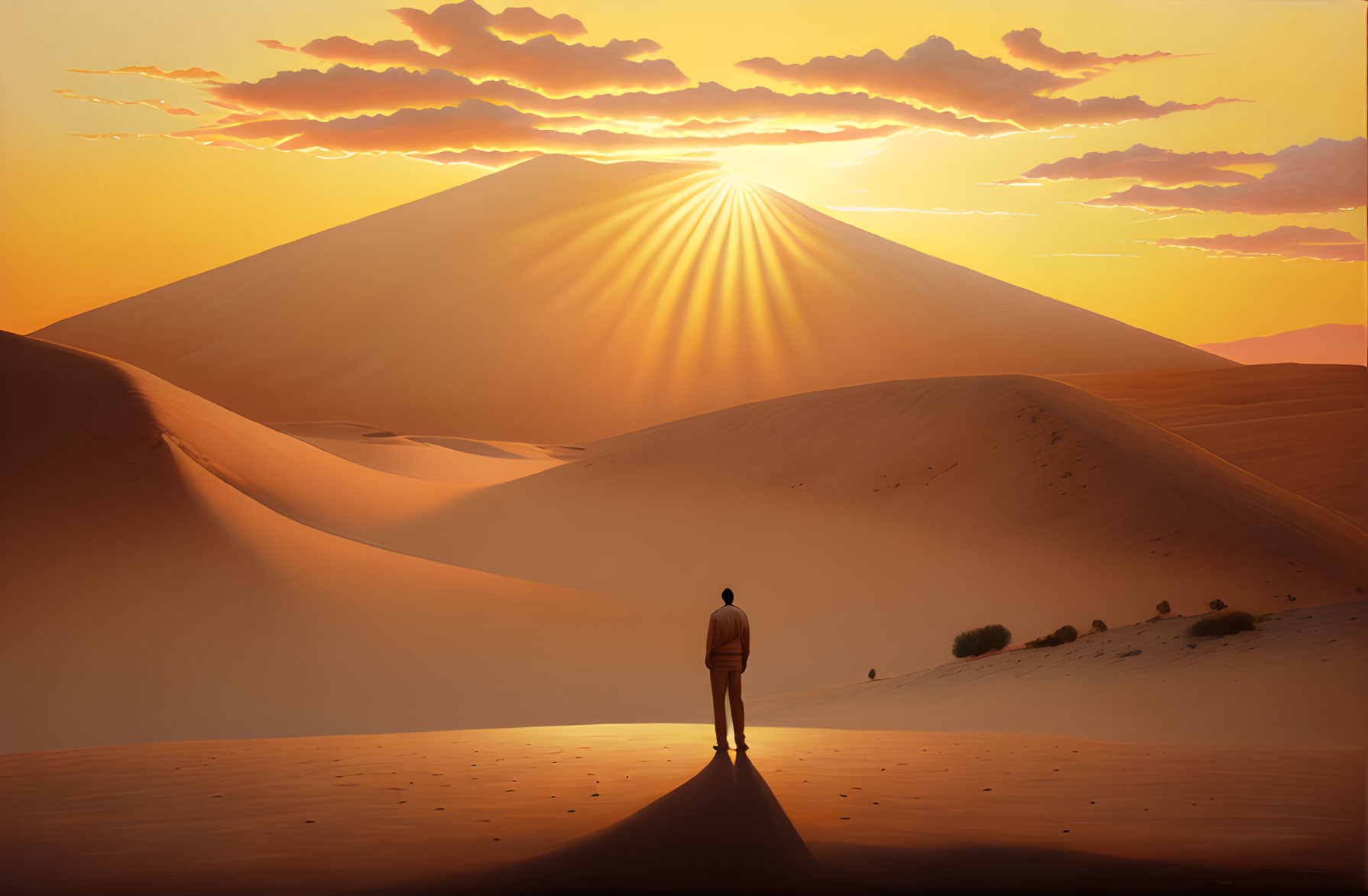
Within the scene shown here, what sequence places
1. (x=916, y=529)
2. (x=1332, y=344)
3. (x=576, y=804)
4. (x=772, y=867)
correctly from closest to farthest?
(x=772, y=867), (x=576, y=804), (x=1332, y=344), (x=916, y=529)

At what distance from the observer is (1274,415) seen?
1519 inches

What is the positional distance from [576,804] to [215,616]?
408 inches

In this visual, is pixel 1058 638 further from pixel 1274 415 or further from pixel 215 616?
pixel 1274 415

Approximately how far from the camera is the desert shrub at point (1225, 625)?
1348 centimetres

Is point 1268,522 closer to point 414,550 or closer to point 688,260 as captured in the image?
point 414,550

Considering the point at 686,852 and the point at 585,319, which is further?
the point at 585,319

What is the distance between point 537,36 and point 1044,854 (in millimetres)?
9888

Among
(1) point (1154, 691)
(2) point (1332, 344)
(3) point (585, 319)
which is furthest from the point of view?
(3) point (585, 319)

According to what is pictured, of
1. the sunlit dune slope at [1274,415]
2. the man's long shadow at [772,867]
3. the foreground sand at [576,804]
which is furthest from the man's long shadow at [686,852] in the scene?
the sunlit dune slope at [1274,415]

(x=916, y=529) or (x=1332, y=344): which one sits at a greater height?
(x=1332, y=344)

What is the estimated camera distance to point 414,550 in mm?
22812

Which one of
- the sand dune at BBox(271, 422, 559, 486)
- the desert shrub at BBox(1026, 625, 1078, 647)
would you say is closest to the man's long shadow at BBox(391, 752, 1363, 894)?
the desert shrub at BBox(1026, 625, 1078, 647)

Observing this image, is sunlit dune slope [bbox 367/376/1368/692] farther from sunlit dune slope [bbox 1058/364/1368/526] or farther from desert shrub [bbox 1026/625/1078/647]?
sunlit dune slope [bbox 1058/364/1368/526]

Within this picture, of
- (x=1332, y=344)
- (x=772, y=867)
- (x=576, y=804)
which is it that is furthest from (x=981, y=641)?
(x=772, y=867)
